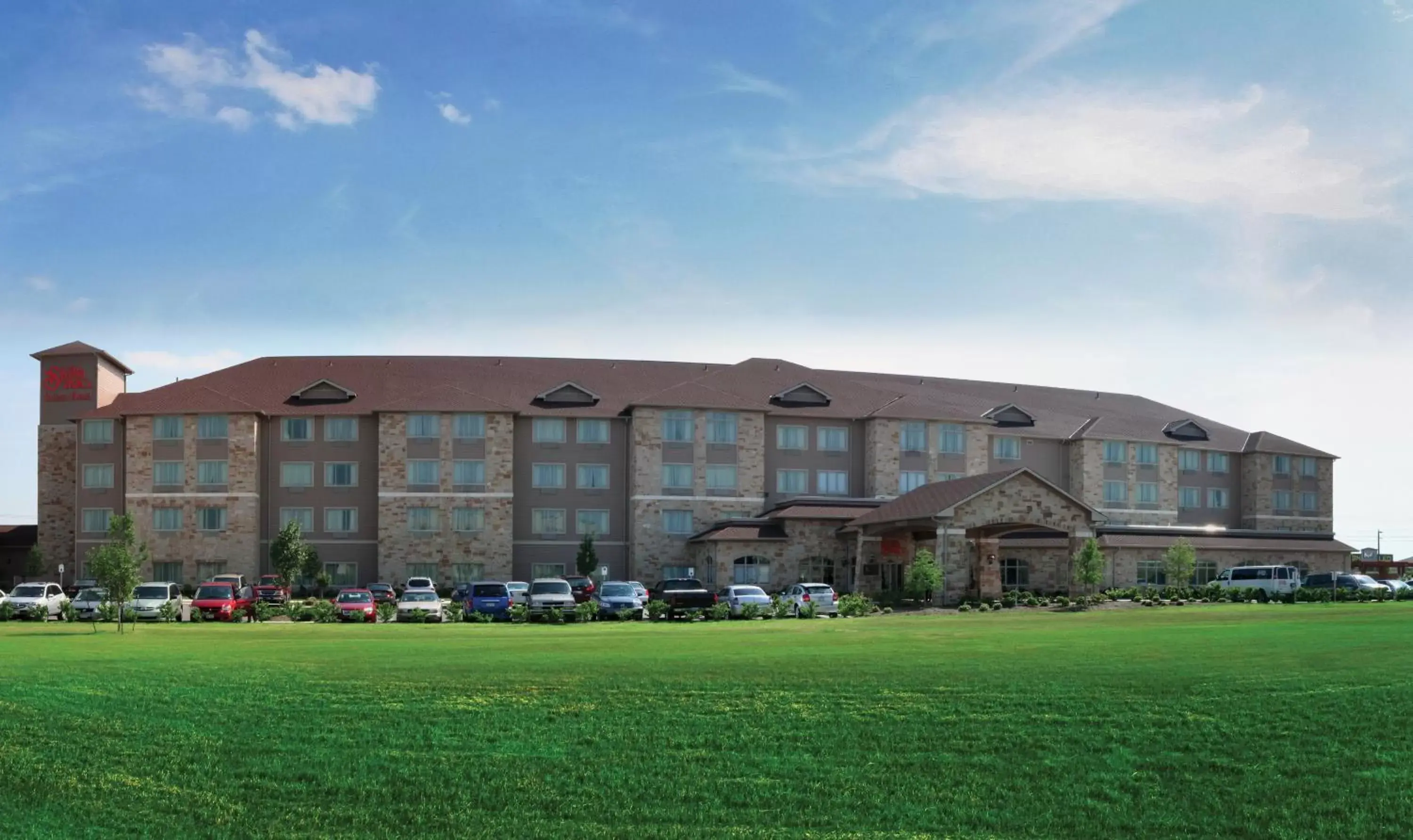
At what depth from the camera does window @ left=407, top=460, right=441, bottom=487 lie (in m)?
71.6

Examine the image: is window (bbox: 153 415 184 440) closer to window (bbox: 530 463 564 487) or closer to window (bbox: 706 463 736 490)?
window (bbox: 530 463 564 487)

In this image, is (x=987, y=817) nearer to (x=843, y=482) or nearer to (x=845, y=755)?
(x=845, y=755)

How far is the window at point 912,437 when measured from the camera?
76.4 meters

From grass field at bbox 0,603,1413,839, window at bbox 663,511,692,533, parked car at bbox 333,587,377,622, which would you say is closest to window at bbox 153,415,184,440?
window at bbox 663,511,692,533

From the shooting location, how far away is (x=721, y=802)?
16625mm

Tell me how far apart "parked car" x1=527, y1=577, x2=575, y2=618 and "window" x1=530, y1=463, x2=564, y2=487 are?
2366 centimetres

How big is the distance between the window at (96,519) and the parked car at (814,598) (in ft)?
133

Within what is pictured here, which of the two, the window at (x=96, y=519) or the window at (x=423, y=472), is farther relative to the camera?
the window at (x=96, y=519)

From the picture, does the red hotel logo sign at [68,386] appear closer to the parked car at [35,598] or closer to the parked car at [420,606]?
the parked car at [35,598]

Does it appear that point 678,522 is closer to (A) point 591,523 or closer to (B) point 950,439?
(A) point 591,523

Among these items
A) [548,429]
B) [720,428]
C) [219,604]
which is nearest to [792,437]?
[720,428]

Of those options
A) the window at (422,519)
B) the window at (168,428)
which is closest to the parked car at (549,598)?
the window at (422,519)

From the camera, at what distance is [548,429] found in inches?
2899

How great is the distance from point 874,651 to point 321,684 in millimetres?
10815
